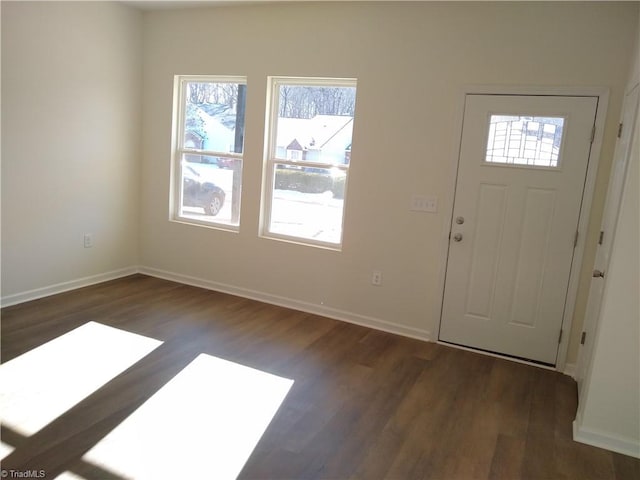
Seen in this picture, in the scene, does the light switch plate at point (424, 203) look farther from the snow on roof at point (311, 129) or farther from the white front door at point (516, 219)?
the snow on roof at point (311, 129)

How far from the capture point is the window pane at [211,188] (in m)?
4.48

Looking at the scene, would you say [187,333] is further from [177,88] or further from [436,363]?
[177,88]

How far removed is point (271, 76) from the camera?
13.4ft

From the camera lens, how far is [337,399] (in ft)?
Result: 8.89

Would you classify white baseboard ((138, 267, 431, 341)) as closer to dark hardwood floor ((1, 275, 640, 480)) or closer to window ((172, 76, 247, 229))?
dark hardwood floor ((1, 275, 640, 480))

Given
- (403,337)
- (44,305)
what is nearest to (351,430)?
(403,337)

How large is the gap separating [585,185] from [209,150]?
10.8 feet

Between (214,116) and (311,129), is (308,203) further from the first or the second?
(214,116)

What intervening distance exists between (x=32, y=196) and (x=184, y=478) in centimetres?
295

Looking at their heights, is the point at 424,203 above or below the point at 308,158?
below

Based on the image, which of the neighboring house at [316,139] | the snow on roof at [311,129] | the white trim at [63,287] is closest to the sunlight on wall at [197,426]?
the white trim at [63,287]

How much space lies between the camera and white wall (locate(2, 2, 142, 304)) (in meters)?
3.61

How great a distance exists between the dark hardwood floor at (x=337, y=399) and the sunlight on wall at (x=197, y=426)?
63 millimetres

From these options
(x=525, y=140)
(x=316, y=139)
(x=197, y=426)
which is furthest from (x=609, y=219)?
(x=197, y=426)
